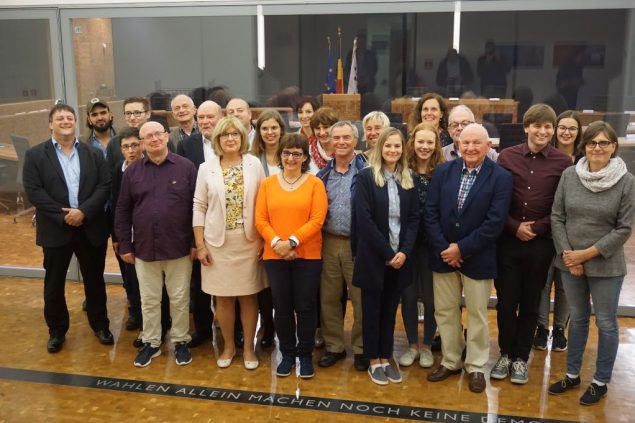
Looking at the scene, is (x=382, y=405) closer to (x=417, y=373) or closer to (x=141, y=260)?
(x=417, y=373)

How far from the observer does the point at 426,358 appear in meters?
4.38

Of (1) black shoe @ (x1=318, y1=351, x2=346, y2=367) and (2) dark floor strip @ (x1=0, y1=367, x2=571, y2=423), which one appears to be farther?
(1) black shoe @ (x1=318, y1=351, x2=346, y2=367)

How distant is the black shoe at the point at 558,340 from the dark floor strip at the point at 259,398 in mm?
1069

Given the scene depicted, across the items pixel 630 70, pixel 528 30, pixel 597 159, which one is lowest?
pixel 597 159

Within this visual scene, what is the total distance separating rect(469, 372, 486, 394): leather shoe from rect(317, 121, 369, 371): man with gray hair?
0.70 metres

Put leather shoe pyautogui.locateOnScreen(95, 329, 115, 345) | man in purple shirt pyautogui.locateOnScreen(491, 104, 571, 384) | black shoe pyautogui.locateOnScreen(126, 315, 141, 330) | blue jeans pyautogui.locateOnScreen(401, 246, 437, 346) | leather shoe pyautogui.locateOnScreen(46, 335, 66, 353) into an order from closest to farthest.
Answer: man in purple shirt pyautogui.locateOnScreen(491, 104, 571, 384) → blue jeans pyautogui.locateOnScreen(401, 246, 437, 346) → leather shoe pyautogui.locateOnScreen(46, 335, 66, 353) → leather shoe pyautogui.locateOnScreen(95, 329, 115, 345) → black shoe pyautogui.locateOnScreen(126, 315, 141, 330)

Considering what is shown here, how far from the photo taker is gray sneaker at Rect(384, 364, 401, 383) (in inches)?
163

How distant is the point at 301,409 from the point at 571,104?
3271 mm

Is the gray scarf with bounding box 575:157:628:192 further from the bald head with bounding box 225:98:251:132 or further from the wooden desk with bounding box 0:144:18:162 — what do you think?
the wooden desk with bounding box 0:144:18:162

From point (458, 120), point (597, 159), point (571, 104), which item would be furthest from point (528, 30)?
point (597, 159)

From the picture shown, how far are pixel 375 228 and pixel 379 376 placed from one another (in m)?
1.00

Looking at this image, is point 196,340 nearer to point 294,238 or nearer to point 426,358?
point 294,238

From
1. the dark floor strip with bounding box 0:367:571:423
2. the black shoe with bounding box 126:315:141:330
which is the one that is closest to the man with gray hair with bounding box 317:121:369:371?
the dark floor strip with bounding box 0:367:571:423

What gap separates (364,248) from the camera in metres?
3.91
